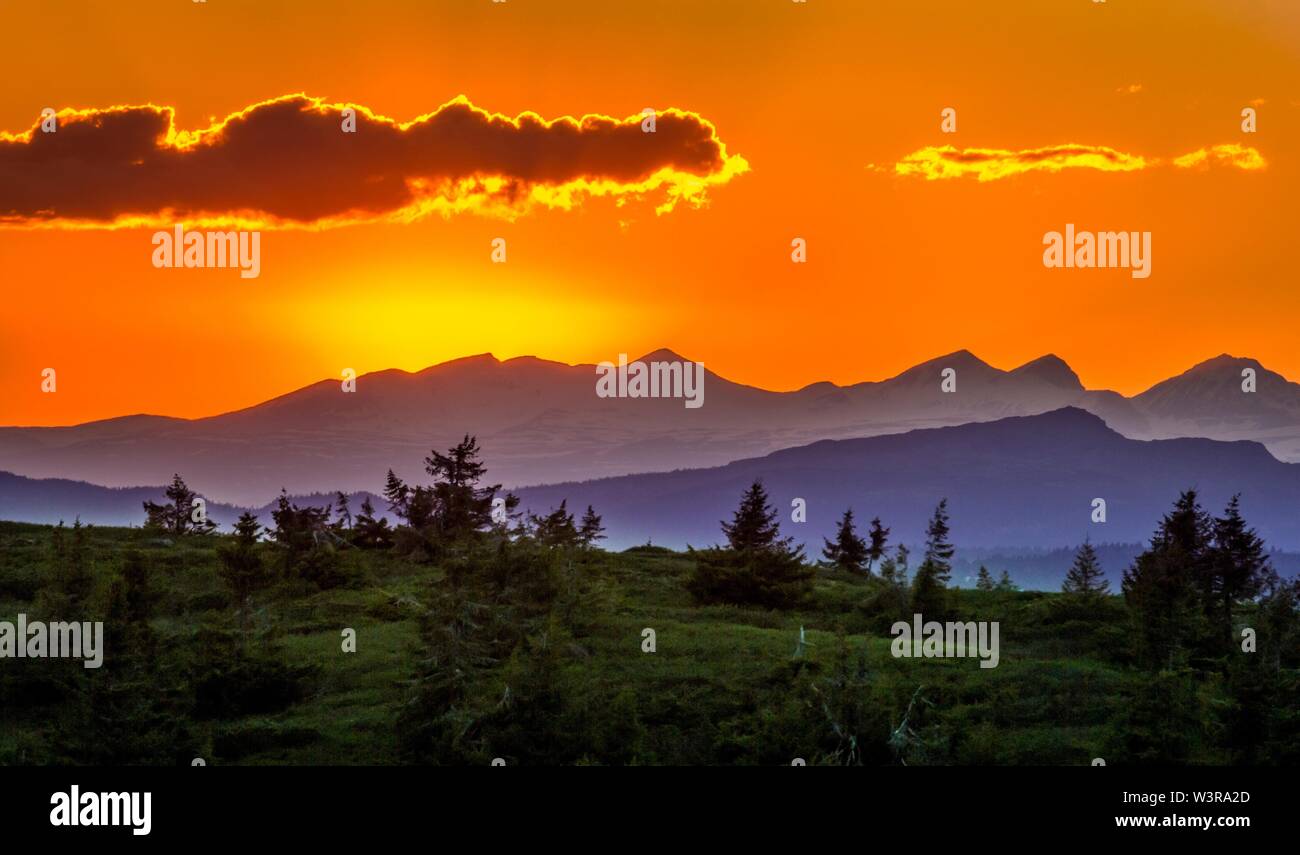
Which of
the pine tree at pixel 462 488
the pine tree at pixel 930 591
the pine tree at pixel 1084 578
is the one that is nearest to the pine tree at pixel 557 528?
the pine tree at pixel 462 488

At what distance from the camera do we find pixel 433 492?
6750 cm

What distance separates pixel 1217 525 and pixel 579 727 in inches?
1532

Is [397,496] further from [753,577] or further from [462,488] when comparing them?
[753,577]

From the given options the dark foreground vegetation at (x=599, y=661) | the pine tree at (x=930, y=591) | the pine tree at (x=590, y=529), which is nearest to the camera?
the dark foreground vegetation at (x=599, y=661)

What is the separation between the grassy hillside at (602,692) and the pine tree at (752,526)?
33.9 ft

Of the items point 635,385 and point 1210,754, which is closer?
point 1210,754

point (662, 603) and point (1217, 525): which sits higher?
point (1217, 525)

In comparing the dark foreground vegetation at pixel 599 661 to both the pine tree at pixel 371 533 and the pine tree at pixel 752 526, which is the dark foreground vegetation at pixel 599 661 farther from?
the pine tree at pixel 371 533

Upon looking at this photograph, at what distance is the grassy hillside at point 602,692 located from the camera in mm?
35781

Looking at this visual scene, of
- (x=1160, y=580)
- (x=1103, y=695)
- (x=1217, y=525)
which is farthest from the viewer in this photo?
(x=1217, y=525)

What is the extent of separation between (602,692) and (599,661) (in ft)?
30.6

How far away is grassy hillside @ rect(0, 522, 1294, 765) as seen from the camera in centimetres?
3578
